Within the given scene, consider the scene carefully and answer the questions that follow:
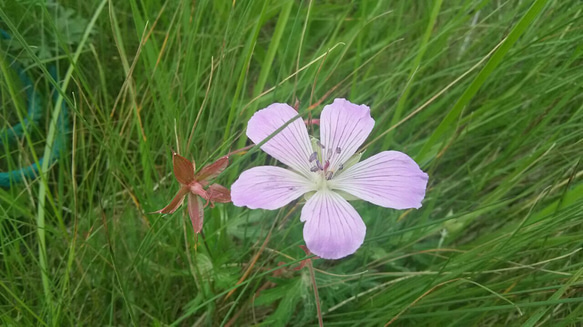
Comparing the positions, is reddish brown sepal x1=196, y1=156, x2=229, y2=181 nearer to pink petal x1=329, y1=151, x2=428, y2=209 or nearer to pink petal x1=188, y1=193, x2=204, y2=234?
pink petal x1=188, y1=193, x2=204, y2=234

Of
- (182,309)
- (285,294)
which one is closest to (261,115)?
(285,294)

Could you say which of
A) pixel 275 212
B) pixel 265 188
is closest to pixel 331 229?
pixel 265 188

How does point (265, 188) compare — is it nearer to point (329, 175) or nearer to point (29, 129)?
point (329, 175)

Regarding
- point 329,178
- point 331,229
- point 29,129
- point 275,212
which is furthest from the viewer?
point 29,129

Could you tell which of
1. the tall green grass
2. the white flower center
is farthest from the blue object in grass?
the white flower center

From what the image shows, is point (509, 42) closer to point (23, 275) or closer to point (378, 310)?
point (378, 310)

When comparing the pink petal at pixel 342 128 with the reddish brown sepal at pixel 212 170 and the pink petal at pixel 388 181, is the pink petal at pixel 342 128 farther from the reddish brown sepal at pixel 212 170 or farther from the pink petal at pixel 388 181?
the reddish brown sepal at pixel 212 170
